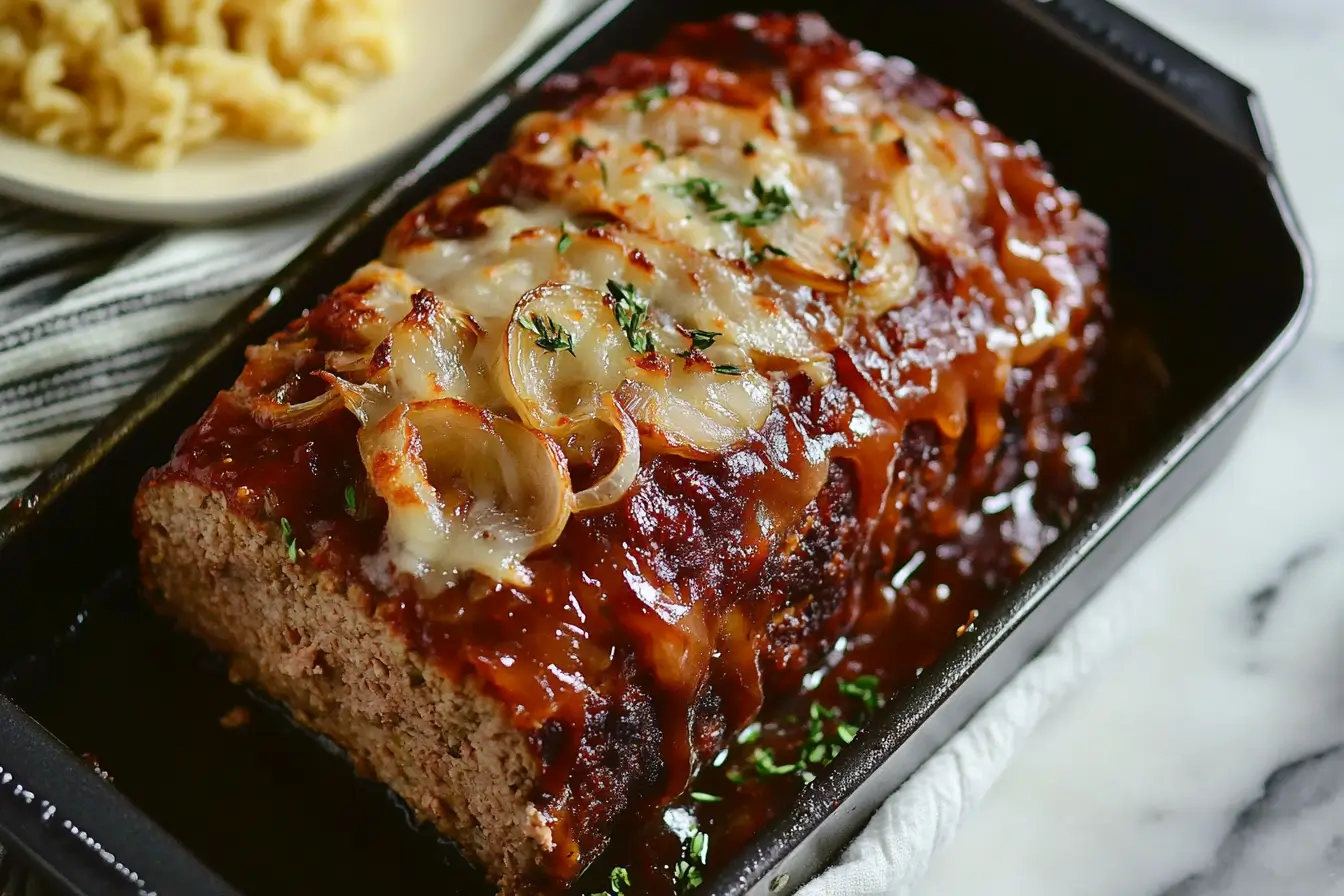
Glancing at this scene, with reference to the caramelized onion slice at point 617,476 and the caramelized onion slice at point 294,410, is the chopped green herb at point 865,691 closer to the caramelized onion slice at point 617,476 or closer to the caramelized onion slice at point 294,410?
the caramelized onion slice at point 617,476

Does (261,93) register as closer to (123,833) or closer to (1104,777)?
(123,833)

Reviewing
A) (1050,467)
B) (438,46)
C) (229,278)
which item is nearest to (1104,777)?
(1050,467)

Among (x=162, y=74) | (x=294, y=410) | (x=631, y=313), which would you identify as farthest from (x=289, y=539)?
(x=162, y=74)

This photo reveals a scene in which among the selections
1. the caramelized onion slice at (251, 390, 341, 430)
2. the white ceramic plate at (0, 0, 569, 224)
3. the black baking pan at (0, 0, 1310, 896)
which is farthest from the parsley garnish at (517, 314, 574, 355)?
the white ceramic plate at (0, 0, 569, 224)

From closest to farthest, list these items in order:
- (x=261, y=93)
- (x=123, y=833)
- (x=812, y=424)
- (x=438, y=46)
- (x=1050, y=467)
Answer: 1. (x=123, y=833)
2. (x=812, y=424)
3. (x=1050, y=467)
4. (x=261, y=93)
5. (x=438, y=46)

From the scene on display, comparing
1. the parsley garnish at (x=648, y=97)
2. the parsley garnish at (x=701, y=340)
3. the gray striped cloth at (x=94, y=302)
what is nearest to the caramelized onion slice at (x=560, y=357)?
the parsley garnish at (x=701, y=340)

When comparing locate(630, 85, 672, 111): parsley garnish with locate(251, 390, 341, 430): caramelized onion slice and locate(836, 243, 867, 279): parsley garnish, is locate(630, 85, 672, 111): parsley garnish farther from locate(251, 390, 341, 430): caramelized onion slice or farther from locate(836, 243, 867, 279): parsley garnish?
locate(251, 390, 341, 430): caramelized onion slice

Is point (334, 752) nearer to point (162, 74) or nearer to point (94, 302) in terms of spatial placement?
point (94, 302)
